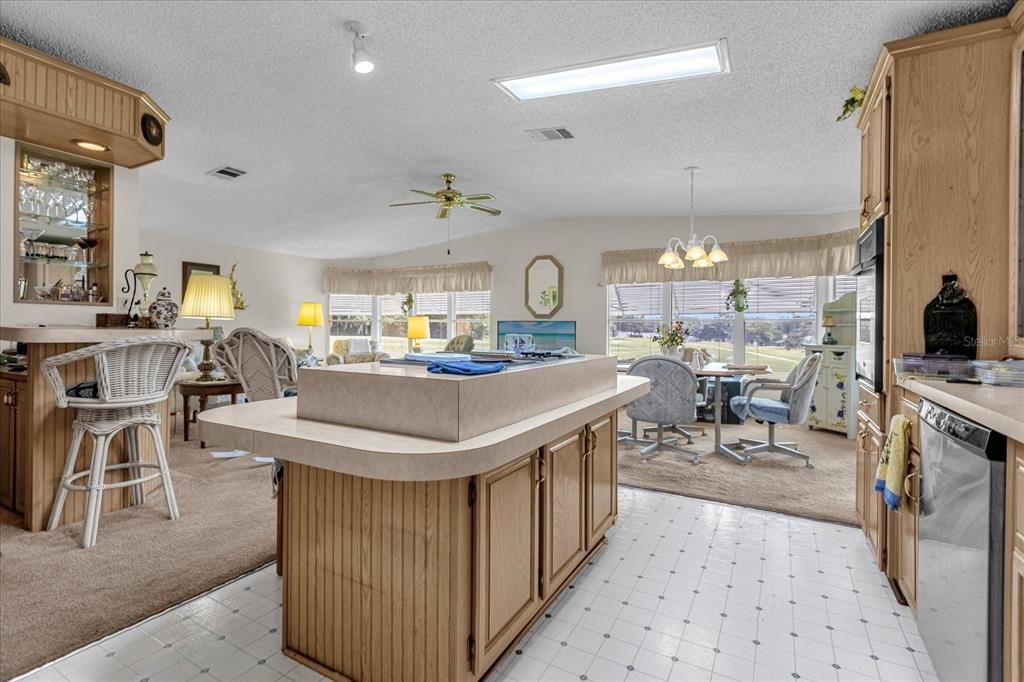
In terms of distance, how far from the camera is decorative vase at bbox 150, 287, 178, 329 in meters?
3.01

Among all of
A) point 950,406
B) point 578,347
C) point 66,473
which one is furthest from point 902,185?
point 578,347

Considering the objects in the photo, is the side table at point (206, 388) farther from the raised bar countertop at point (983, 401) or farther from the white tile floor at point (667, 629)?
the raised bar countertop at point (983, 401)

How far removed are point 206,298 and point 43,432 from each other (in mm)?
1723

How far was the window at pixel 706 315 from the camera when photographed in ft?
20.5

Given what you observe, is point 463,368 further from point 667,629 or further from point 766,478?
point 766,478

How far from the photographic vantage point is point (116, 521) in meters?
2.76

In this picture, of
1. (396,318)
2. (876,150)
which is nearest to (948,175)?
(876,150)

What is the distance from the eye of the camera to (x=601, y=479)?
2375 millimetres

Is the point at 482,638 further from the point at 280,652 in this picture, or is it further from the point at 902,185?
the point at 902,185

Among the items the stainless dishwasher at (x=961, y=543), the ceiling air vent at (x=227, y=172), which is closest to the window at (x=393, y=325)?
the ceiling air vent at (x=227, y=172)

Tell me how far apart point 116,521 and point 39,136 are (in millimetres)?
2145

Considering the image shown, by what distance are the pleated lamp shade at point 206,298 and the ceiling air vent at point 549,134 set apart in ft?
9.10

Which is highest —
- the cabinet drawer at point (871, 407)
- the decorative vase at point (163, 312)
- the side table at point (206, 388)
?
the decorative vase at point (163, 312)

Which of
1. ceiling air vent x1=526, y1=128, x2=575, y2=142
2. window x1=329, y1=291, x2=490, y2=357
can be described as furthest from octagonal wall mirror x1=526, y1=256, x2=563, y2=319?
ceiling air vent x1=526, y1=128, x2=575, y2=142
